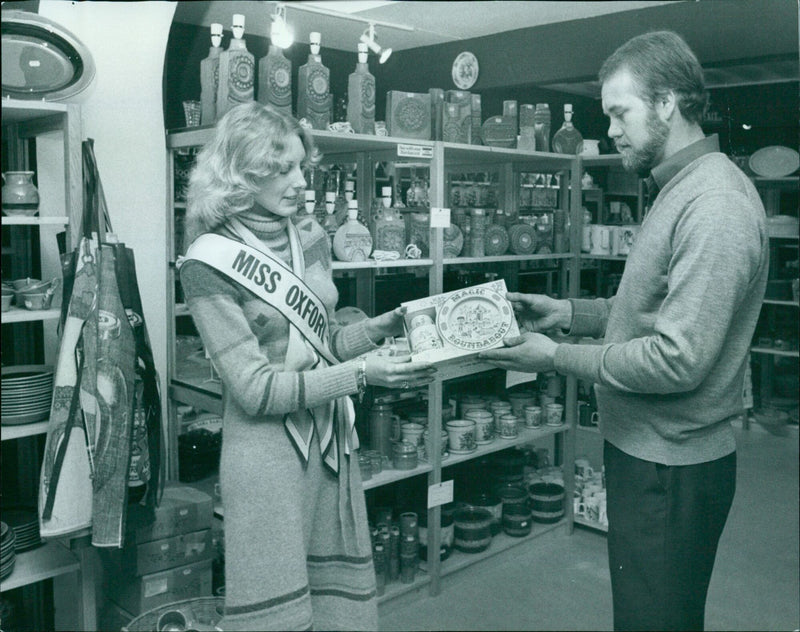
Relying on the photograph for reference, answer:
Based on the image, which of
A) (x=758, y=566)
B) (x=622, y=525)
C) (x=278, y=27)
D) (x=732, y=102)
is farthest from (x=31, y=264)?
(x=732, y=102)

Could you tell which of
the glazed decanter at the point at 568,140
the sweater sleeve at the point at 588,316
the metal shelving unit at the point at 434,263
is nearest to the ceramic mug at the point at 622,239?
the metal shelving unit at the point at 434,263

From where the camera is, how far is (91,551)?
260cm

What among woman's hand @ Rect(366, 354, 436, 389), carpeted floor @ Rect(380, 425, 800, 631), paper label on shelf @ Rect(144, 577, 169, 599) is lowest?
carpeted floor @ Rect(380, 425, 800, 631)

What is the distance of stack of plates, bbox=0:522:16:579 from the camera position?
7.90 ft

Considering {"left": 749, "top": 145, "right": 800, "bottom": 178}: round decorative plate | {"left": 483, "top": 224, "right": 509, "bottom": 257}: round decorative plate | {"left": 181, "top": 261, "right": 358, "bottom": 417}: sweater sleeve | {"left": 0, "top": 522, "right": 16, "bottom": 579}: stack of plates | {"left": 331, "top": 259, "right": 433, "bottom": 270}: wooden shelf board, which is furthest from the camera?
{"left": 749, "top": 145, "right": 800, "bottom": 178}: round decorative plate

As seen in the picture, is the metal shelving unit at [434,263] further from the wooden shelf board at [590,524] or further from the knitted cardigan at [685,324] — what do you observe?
the knitted cardigan at [685,324]

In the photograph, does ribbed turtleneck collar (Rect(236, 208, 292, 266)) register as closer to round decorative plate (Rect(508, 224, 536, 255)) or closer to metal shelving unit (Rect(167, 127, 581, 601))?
metal shelving unit (Rect(167, 127, 581, 601))

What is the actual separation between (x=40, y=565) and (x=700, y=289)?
2.16 metres

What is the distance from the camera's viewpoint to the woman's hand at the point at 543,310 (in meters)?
2.12

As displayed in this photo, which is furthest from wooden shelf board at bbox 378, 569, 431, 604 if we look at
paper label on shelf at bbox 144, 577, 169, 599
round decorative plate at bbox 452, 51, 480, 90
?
round decorative plate at bbox 452, 51, 480, 90

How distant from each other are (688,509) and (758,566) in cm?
236

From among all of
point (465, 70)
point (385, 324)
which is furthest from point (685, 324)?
point (465, 70)

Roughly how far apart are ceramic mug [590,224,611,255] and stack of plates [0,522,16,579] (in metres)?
2.98

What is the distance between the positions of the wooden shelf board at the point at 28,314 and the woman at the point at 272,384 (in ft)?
2.68
